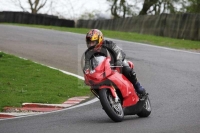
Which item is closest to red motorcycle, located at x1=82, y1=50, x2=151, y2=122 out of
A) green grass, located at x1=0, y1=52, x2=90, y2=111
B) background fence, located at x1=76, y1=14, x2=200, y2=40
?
green grass, located at x1=0, y1=52, x2=90, y2=111

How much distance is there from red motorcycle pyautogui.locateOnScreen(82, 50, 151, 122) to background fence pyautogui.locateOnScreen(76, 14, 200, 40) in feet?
67.6

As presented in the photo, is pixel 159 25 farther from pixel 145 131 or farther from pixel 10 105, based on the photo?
pixel 145 131

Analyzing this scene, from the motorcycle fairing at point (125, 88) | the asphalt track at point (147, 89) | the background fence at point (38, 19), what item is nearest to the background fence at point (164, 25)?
the background fence at point (38, 19)

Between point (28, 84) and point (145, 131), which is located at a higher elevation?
point (145, 131)

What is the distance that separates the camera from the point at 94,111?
10.7 m

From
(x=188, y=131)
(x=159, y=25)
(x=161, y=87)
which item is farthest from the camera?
(x=159, y=25)

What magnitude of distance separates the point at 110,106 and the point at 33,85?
5.52m

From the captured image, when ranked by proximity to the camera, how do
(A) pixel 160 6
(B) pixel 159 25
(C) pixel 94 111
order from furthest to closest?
1. (A) pixel 160 6
2. (B) pixel 159 25
3. (C) pixel 94 111

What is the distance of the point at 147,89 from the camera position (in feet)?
44.7

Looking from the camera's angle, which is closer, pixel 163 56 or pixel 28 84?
pixel 28 84

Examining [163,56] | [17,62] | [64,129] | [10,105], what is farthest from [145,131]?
[163,56]

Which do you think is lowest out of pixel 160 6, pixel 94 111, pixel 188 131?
pixel 160 6

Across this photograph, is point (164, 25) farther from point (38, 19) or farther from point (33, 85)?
point (33, 85)

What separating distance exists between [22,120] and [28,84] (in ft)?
15.0
